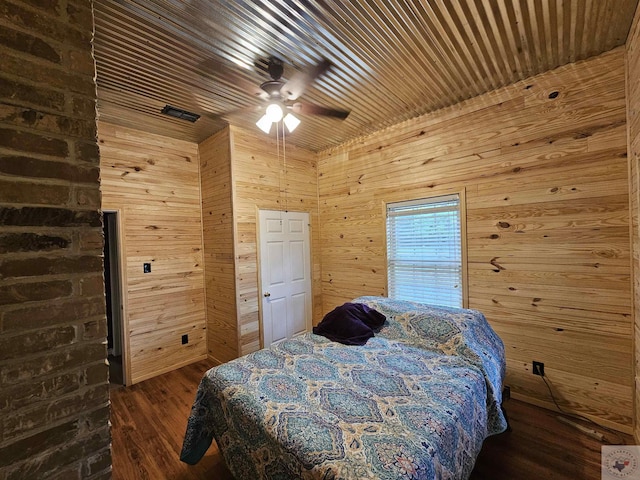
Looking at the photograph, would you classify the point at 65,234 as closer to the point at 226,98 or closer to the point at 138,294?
the point at 226,98

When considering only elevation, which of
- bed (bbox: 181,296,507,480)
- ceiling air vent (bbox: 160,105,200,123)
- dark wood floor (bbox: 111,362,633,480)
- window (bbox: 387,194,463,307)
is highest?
ceiling air vent (bbox: 160,105,200,123)

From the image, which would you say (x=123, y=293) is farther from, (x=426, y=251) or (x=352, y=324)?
(x=426, y=251)

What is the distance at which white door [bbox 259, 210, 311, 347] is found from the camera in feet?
12.0

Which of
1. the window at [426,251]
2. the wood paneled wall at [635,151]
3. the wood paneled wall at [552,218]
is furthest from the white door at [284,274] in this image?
the wood paneled wall at [635,151]

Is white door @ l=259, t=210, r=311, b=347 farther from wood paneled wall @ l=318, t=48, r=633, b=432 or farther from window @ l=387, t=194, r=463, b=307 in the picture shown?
wood paneled wall @ l=318, t=48, r=633, b=432

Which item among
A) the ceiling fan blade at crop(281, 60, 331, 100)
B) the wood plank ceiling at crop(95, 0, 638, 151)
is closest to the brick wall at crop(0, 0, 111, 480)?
the wood plank ceiling at crop(95, 0, 638, 151)

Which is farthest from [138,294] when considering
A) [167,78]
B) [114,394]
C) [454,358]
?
[454,358]

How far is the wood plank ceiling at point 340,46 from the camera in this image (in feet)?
5.61

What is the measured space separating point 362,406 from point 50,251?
1513 mm

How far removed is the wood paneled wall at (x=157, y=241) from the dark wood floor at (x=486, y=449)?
745 mm

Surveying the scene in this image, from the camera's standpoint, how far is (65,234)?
969 mm

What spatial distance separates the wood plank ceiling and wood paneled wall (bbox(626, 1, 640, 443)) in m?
0.18

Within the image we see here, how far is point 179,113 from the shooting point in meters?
2.89

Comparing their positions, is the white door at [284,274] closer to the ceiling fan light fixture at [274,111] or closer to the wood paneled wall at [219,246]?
the wood paneled wall at [219,246]
